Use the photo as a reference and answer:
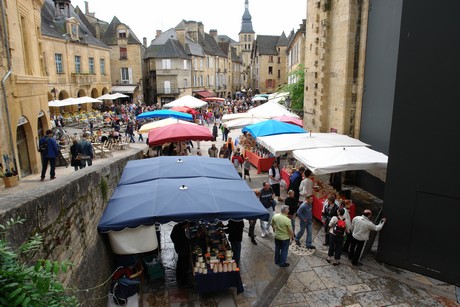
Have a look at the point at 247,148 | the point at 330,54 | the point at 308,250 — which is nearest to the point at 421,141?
the point at 308,250

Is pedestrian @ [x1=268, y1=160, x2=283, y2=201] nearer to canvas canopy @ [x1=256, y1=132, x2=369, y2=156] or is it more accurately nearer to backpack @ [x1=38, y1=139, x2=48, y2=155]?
canvas canopy @ [x1=256, y1=132, x2=369, y2=156]

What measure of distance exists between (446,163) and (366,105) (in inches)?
265

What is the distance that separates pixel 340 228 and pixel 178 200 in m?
3.66

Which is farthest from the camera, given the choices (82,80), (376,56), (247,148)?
(82,80)

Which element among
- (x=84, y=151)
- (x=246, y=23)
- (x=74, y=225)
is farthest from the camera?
(x=246, y=23)

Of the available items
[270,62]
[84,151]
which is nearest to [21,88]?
[84,151]

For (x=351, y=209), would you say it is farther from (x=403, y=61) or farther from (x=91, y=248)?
(x=91, y=248)

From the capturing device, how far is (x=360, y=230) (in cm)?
747

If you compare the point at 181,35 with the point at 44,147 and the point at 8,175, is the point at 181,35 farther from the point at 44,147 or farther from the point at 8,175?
the point at 8,175

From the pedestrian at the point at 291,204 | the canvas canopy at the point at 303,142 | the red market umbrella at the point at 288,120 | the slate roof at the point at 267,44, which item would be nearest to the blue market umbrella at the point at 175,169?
the pedestrian at the point at 291,204

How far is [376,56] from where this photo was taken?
12.2 m

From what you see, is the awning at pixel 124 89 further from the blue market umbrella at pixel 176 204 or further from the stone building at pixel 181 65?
the blue market umbrella at pixel 176 204

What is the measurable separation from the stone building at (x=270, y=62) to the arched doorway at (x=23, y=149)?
50950 mm

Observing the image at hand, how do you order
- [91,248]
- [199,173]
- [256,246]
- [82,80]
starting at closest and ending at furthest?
1. [91,248]
2. [199,173]
3. [256,246]
4. [82,80]
